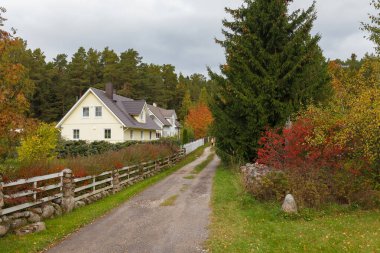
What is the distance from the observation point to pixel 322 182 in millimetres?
11727

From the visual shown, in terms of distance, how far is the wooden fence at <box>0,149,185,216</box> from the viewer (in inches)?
362

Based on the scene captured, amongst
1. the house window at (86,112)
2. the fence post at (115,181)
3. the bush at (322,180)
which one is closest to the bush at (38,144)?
the fence post at (115,181)

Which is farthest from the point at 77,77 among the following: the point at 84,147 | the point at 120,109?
the point at 84,147

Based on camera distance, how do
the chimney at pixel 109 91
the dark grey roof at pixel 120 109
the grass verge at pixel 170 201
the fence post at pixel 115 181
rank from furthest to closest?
the chimney at pixel 109 91
the dark grey roof at pixel 120 109
the fence post at pixel 115 181
the grass verge at pixel 170 201

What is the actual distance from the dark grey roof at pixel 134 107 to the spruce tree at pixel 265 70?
2185 cm

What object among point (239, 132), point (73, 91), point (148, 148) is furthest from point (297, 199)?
point (73, 91)

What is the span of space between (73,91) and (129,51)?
18269 mm

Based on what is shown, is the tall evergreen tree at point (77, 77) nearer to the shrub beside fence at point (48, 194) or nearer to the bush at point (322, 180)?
the shrub beside fence at point (48, 194)

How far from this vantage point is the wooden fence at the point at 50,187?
30.2 feet

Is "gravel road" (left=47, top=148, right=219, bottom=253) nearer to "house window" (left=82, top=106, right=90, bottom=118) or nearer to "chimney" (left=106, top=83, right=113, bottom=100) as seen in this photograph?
"house window" (left=82, top=106, right=90, bottom=118)

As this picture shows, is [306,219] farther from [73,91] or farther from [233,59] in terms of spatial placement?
[73,91]

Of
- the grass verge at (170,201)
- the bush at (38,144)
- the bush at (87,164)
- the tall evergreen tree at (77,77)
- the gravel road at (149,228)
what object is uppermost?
the tall evergreen tree at (77,77)

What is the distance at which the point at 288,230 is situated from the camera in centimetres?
888

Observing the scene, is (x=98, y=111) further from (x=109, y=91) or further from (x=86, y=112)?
(x=109, y=91)
